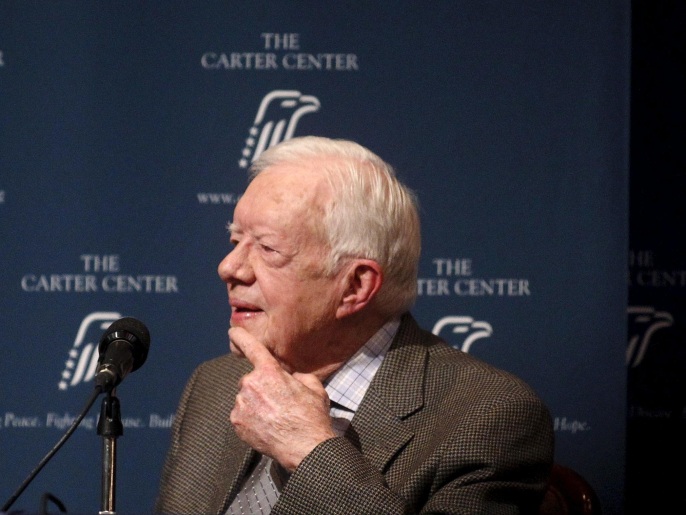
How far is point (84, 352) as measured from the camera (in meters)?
3.81

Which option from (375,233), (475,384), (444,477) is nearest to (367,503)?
(444,477)

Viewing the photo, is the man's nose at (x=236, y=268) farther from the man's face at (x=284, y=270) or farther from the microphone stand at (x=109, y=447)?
the microphone stand at (x=109, y=447)

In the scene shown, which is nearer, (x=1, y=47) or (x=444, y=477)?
(x=444, y=477)

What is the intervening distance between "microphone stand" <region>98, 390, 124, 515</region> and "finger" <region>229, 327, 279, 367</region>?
0.44 metres

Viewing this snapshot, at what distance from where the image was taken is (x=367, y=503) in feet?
7.22

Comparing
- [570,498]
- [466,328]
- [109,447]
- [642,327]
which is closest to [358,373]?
[570,498]

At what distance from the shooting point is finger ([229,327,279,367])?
2475 millimetres

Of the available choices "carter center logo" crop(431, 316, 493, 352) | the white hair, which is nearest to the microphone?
the white hair

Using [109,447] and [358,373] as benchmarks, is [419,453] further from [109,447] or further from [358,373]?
[109,447]

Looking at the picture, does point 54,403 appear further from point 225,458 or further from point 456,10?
point 456,10

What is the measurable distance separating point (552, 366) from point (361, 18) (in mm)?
1479

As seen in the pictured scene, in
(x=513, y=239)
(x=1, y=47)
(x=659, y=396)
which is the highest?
(x=1, y=47)

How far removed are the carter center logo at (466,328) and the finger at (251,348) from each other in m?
1.35

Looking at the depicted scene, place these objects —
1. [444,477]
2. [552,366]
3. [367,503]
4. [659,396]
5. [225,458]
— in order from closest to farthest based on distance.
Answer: [367,503] → [444,477] → [225,458] → [552,366] → [659,396]
